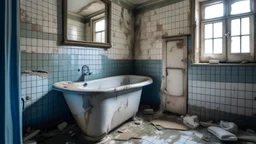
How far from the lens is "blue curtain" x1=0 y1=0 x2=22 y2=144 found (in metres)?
1.04

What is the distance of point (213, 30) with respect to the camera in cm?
233

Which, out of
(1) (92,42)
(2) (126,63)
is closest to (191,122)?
(2) (126,63)

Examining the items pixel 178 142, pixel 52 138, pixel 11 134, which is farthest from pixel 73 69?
pixel 178 142

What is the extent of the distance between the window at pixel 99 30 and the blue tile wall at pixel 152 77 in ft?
3.46

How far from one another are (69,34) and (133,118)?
1.67 metres

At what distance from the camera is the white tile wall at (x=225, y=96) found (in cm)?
196

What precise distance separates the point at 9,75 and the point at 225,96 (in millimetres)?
2675

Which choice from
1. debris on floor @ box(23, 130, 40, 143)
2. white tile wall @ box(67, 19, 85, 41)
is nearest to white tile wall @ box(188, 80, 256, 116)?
white tile wall @ box(67, 19, 85, 41)

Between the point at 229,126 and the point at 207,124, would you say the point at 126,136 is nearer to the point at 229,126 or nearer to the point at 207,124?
the point at 207,124

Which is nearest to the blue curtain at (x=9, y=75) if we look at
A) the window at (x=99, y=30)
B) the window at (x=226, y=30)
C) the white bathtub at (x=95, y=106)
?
the white bathtub at (x=95, y=106)

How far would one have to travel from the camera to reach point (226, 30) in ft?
7.10

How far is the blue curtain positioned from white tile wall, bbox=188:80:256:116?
7.91 ft

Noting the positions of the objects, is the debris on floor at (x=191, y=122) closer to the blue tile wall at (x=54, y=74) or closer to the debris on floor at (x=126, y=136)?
the debris on floor at (x=126, y=136)

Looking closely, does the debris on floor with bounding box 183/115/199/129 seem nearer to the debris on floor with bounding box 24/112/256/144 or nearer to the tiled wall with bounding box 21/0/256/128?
the debris on floor with bounding box 24/112/256/144
